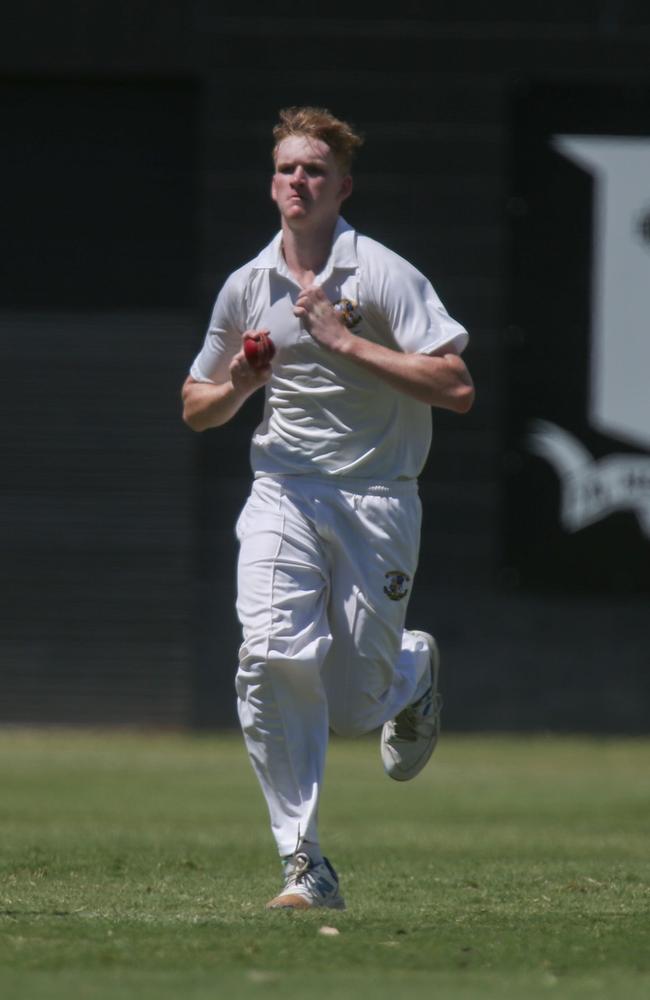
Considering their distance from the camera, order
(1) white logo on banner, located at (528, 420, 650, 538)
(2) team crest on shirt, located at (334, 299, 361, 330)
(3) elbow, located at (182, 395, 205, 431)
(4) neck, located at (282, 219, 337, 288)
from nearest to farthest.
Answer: (2) team crest on shirt, located at (334, 299, 361, 330), (4) neck, located at (282, 219, 337, 288), (3) elbow, located at (182, 395, 205, 431), (1) white logo on banner, located at (528, 420, 650, 538)

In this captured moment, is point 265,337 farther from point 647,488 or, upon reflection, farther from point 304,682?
point 647,488

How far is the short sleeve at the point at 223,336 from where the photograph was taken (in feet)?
19.8

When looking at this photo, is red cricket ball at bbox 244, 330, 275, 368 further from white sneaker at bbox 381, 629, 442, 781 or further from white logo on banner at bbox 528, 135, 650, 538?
white logo on banner at bbox 528, 135, 650, 538

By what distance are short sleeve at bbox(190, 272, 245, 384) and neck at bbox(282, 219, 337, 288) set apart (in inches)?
6.9

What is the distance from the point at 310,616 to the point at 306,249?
1108 millimetres

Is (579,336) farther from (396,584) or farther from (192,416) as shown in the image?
(396,584)

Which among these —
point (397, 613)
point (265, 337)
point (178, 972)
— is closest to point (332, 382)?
point (265, 337)

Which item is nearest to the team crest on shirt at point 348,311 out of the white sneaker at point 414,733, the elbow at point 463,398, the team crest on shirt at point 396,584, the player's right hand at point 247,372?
the player's right hand at point 247,372

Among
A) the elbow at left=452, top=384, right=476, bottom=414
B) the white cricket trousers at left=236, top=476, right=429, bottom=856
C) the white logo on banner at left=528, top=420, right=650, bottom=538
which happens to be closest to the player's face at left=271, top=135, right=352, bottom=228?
the elbow at left=452, top=384, right=476, bottom=414

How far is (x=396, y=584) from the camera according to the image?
19.6 feet

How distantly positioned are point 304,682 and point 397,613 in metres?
0.42

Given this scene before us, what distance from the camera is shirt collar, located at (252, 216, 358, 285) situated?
5934 mm

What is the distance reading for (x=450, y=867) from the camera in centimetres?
724

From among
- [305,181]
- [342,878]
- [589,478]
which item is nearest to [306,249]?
[305,181]
